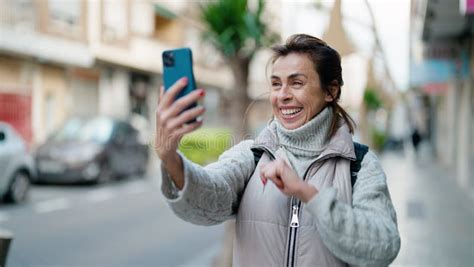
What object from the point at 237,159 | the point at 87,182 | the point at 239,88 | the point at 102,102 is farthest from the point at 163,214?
the point at 237,159

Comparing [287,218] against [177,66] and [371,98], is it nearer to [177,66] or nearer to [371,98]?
[177,66]

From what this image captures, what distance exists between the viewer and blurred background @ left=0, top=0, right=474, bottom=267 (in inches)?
231

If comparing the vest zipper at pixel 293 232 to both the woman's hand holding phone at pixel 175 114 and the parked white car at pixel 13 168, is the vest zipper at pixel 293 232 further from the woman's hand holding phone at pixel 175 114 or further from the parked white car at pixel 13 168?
the parked white car at pixel 13 168

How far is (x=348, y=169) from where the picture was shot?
181 centimetres

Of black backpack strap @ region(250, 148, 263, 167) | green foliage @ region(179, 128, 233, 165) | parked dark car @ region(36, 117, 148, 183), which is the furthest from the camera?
parked dark car @ region(36, 117, 148, 183)

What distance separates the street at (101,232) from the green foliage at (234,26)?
8.71ft

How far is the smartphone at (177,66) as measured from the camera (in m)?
1.55

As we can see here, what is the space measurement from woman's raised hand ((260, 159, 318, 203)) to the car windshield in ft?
45.1

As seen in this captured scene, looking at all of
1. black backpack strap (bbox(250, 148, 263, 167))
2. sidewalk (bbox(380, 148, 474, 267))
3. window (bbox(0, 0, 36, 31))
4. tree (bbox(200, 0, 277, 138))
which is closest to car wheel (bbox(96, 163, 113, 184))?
window (bbox(0, 0, 36, 31))

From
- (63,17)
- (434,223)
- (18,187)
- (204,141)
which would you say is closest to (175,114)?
(204,141)

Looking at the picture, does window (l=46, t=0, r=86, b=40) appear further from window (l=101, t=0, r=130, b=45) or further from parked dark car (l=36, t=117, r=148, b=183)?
parked dark car (l=36, t=117, r=148, b=183)

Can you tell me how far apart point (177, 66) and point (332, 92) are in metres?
0.59

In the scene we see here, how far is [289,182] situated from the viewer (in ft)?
5.32

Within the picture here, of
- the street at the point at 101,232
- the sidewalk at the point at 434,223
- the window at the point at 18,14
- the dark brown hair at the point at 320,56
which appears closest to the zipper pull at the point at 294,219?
the dark brown hair at the point at 320,56
